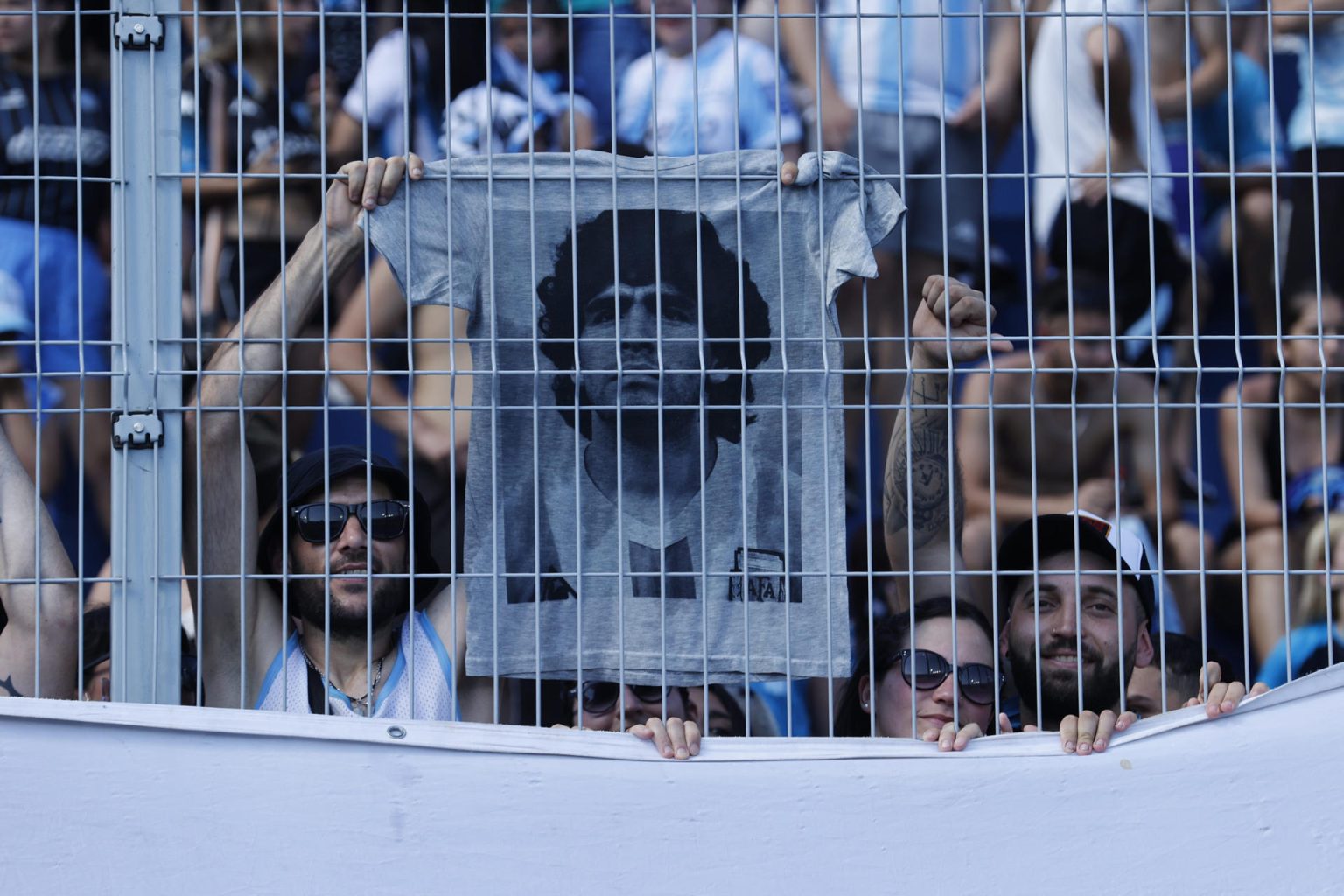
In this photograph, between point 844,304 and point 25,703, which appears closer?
point 25,703

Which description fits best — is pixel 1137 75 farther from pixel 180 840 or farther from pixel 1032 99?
pixel 180 840

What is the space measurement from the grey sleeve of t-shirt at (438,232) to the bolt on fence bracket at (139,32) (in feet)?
1.81

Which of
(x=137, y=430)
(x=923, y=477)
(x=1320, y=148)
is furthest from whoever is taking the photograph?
(x=1320, y=148)

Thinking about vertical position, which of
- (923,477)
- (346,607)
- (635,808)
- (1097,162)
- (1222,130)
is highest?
(1222,130)

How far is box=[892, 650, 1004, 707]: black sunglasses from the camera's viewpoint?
352 centimetres

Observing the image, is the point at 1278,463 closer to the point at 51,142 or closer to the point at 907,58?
the point at 907,58

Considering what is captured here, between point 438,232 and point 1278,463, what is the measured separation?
99.5 inches

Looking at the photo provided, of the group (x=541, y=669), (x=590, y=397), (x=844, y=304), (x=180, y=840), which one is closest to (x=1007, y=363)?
(x=844, y=304)

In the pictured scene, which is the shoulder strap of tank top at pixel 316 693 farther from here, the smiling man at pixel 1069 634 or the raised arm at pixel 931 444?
the smiling man at pixel 1069 634

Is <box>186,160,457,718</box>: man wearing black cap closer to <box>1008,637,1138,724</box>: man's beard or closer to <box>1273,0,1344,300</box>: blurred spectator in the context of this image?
<box>1008,637,1138,724</box>: man's beard

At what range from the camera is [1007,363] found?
4.40m

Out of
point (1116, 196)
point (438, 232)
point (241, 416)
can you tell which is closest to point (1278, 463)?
point (1116, 196)

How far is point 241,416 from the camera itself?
316 cm

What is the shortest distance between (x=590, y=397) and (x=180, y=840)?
4.07 feet
